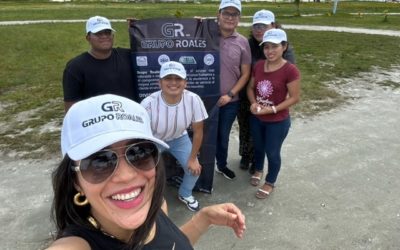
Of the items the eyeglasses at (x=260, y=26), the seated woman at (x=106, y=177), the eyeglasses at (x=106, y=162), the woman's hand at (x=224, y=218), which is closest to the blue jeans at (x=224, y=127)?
the eyeglasses at (x=260, y=26)

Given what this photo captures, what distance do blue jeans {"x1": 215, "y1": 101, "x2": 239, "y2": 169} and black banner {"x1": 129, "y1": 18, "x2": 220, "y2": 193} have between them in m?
0.36

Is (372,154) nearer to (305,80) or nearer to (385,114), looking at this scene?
(385,114)

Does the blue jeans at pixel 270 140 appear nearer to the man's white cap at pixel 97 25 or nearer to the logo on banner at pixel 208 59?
the logo on banner at pixel 208 59

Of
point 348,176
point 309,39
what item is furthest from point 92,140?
point 309,39

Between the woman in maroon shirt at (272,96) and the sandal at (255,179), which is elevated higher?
the woman in maroon shirt at (272,96)

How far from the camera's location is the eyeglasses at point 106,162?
4.75ft

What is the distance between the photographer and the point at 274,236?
12.4ft

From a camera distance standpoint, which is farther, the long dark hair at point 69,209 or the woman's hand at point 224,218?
the woman's hand at point 224,218

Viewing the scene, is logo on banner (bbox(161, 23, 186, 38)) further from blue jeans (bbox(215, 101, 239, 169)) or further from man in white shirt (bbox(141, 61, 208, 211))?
blue jeans (bbox(215, 101, 239, 169))

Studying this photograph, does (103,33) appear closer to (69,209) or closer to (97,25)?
(97,25)

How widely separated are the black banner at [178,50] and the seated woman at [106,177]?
8.41 feet

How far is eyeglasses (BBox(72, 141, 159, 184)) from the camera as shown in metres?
1.45

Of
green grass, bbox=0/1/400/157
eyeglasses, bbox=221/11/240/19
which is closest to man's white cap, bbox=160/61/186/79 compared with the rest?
eyeglasses, bbox=221/11/240/19

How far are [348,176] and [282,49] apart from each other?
2077 mm
